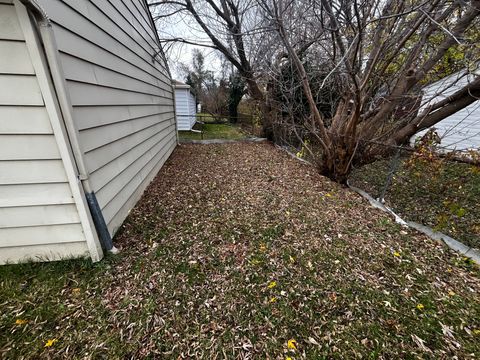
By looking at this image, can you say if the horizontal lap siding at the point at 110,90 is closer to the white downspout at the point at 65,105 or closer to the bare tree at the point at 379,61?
the white downspout at the point at 65,105

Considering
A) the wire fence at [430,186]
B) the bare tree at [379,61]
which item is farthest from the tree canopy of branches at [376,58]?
the wire fence at [430,186]

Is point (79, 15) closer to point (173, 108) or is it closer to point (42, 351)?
point (42, 351)

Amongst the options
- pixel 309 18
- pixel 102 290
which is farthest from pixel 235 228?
pixel 309 18

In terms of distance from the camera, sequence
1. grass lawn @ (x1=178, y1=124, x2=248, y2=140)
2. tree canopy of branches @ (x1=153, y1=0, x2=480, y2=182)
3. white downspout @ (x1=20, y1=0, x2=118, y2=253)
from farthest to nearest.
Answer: grass lawn @ (x1=178, y1=124, x2=248, y2=140)
tree canopy of branches @ (x1=153, y1=0, x2=480, y2=182)
white downspout @ (x1=20, y1=0, x2=118, y2=253)

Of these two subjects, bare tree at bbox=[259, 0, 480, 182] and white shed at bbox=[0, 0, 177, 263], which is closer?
white shed at bbox=[0, 0, 177, 263]

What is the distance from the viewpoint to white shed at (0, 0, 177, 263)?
4.58ft

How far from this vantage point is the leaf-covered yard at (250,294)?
4.63 ft

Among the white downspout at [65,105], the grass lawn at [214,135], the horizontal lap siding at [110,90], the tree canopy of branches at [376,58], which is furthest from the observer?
the grass lawn at [214,135]

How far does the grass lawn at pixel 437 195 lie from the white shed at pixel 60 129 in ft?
13.3

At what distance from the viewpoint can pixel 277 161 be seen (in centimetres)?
549

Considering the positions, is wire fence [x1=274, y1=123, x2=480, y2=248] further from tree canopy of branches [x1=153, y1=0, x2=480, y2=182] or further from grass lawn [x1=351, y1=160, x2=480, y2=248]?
tree canopy of branches [x1=153, y1=0, x2=480, y2=182]

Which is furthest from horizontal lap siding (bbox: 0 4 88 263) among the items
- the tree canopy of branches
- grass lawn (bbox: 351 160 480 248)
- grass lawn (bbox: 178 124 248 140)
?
grass lawn (bbox: 178 124 248 140)

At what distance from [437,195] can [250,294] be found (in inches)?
176

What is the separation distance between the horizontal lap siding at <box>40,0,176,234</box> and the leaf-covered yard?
1.80 feet
